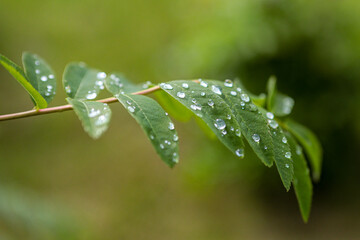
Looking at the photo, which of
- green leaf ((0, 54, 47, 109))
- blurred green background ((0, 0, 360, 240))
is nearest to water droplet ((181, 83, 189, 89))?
green leaf ((0, 54, 47, 109))

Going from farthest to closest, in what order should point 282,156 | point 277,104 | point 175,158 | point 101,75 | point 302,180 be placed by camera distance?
point 277,104 → point 101,75 → point 302,180 → point 282,156 → point 175,158

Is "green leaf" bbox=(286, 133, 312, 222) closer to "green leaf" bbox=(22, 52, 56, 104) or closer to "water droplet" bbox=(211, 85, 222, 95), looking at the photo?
"water droplet" bbox=(211, 85, 222, 95)

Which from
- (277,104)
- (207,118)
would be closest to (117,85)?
(207,118)

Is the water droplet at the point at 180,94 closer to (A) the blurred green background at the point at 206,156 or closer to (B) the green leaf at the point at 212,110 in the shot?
(B) the green leaf at the point at 212,110

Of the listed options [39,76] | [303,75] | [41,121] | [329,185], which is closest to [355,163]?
[329,185]

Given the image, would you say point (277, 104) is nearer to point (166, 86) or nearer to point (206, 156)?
point (166, 86)

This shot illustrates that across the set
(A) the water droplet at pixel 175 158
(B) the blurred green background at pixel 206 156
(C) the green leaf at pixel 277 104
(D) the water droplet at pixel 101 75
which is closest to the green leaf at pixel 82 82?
(D) the water droplet at pixel 101 75
